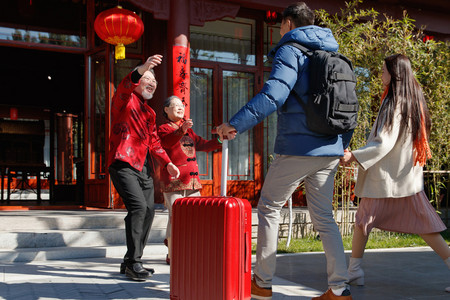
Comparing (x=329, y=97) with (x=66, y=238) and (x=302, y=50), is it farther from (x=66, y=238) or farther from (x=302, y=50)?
(x=66, y=238)

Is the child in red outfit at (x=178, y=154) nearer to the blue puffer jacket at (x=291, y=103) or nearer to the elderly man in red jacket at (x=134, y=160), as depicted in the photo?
the elderly man in red jacket at (x=134, y=160)

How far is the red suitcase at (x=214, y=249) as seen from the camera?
92.5 inches

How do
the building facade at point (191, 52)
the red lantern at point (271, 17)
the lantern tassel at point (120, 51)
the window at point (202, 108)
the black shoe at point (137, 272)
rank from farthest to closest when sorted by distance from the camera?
the red lantern at point (271, 17) < the window at point (202, 108) < the building facade at point (191, 52) < the lantern tassel at point (120, 51) < the black shoe at point (137, 272)

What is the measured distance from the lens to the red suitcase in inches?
92.5

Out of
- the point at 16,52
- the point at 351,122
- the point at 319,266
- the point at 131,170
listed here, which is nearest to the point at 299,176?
the point at 351,122

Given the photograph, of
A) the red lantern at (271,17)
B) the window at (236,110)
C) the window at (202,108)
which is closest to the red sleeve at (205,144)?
the window at (202,108)

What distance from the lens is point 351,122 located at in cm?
270

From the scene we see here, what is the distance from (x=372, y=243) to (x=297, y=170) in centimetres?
323

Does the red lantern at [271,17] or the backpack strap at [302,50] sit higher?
the red lantern at [271,17]

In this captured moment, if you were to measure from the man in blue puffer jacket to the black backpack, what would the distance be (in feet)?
0.16

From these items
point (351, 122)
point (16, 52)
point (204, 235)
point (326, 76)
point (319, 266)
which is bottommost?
point (319, 266)

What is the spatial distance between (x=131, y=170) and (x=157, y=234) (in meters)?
1.74

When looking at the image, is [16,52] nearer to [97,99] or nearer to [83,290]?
[97,99]

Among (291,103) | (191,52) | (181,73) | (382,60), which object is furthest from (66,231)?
(382,60)
